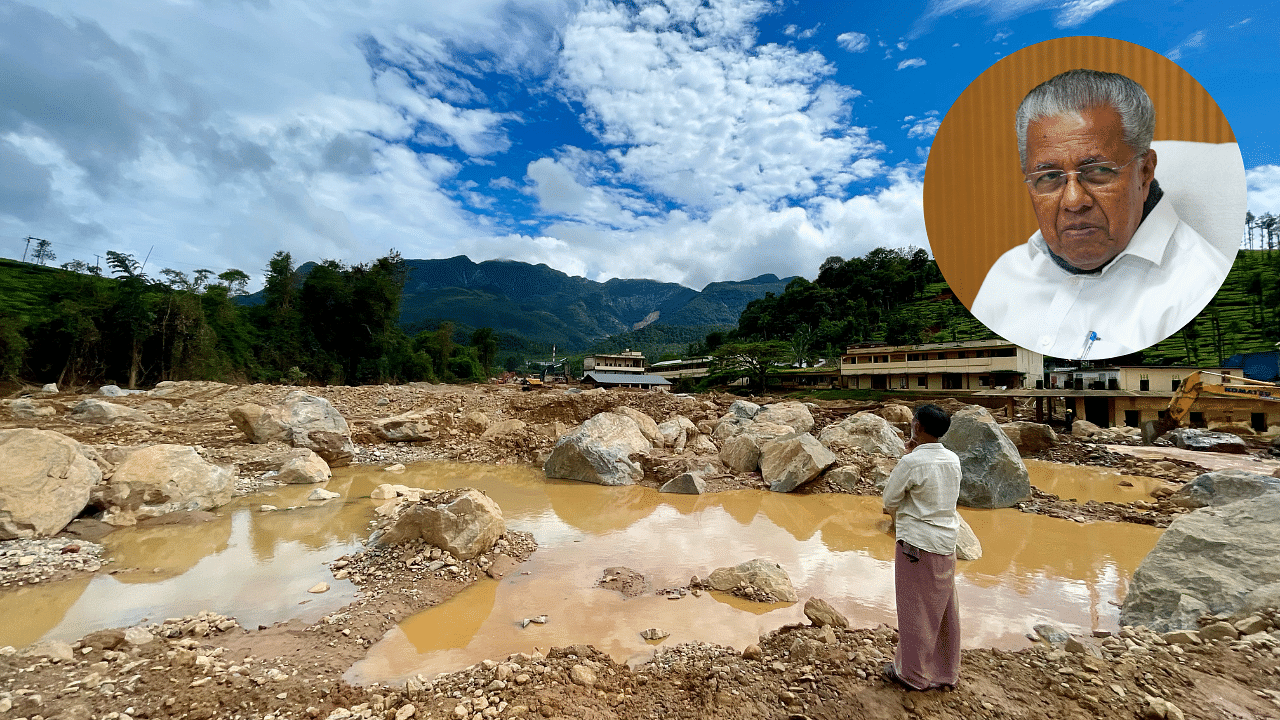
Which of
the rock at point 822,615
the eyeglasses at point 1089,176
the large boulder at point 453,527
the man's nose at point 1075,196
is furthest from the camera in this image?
the large boulder at point 453,527

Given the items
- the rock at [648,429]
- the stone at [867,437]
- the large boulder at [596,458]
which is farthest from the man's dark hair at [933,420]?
the rock at [648,429]

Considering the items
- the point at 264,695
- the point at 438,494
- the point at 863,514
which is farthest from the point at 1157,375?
the point at 264,695

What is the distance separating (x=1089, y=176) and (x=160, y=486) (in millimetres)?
14364

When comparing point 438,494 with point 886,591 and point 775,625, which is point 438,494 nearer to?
point 775,625

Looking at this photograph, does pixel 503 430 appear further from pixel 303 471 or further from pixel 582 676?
pixel 582 676

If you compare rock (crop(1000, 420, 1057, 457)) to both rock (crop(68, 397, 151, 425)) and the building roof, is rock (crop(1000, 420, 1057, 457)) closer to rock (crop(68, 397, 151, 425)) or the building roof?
rock (crop(68, 397, 151, 425))

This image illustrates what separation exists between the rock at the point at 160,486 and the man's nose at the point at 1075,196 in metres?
13.9

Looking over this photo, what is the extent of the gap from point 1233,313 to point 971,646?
66.4 meters

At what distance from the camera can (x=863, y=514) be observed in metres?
Result: 9.59

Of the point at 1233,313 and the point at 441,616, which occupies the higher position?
the point at 1233,313

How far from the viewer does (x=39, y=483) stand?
712 cm

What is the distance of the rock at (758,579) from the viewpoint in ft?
18.2

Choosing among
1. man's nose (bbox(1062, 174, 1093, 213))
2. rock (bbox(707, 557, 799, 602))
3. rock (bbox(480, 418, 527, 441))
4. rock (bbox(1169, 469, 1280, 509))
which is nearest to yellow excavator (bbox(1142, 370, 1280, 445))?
rock (bbox(1169, 469, 1280, 509))

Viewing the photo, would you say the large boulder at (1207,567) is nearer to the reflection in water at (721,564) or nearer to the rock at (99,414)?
the reflection in water at (721,564)
